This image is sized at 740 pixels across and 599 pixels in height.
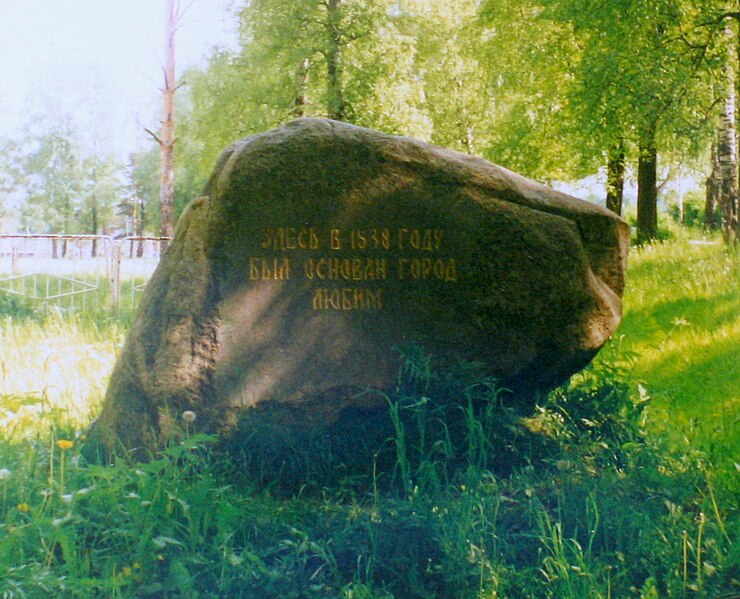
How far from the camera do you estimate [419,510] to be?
416 cm

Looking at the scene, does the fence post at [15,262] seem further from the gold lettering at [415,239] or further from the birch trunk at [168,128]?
the gold lettering at [415,239]

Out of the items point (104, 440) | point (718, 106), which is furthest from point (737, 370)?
point (718, 106)

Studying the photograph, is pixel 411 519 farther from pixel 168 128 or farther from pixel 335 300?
pixel 168 128

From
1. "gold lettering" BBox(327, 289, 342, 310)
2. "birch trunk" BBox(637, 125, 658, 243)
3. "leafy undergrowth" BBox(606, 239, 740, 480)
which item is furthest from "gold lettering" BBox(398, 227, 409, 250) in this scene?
"birch trunk" BBox(637, 125, 658, 243)

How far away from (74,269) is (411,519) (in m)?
11.8

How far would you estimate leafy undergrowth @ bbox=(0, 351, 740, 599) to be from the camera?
373 cm

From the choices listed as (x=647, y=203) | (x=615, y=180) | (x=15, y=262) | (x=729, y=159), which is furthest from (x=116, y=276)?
(x=615, y=180)

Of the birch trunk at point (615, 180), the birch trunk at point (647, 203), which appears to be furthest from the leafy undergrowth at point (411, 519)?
the birch trunk at point (615, 180)

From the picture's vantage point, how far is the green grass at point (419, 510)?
375cm

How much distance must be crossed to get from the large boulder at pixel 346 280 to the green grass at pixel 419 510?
304mm

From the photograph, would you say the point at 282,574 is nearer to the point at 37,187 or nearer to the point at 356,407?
the point at 356,407

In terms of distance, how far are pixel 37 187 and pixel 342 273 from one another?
2054 inches

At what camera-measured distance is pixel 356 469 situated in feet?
16.0

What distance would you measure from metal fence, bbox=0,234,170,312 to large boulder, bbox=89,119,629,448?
8.01 m
